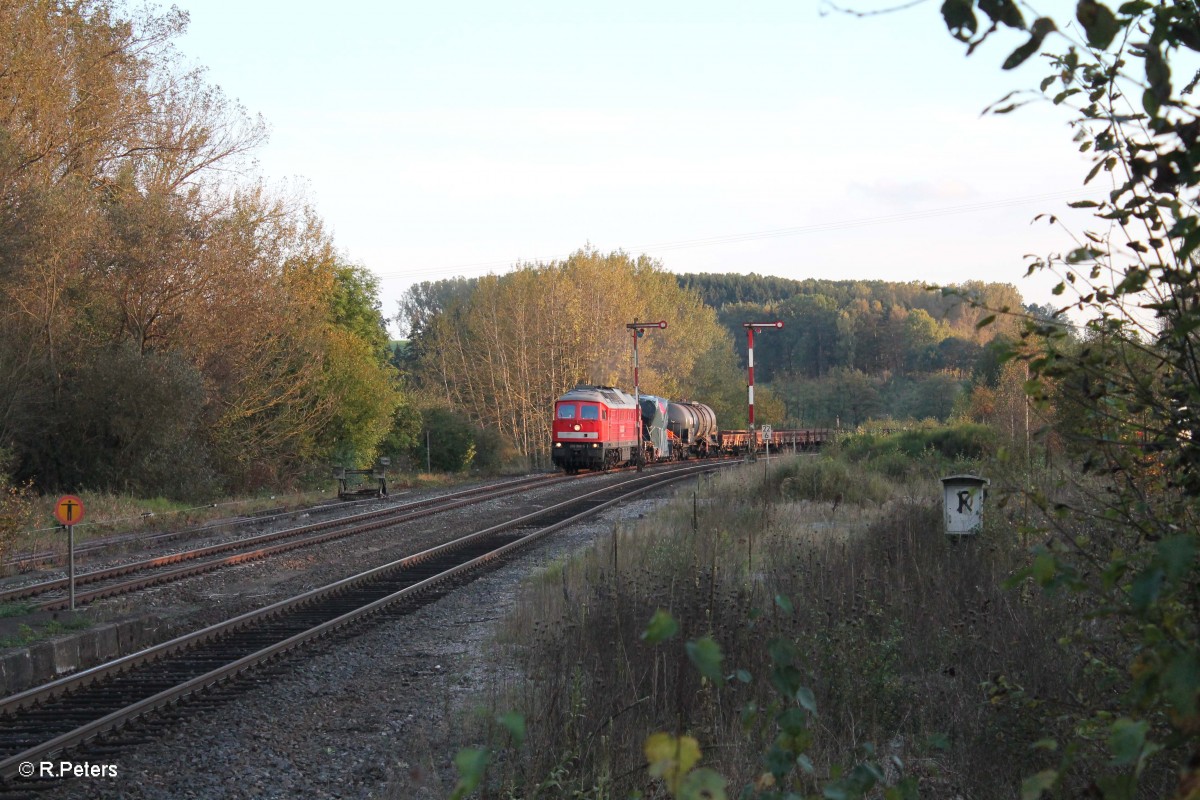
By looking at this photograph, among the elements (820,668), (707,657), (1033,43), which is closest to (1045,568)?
(707,657)

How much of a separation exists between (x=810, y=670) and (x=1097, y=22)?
199 inches

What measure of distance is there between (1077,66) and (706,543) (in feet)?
36.1

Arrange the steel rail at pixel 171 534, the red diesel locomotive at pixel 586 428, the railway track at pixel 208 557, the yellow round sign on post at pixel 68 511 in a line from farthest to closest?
the red diesel locomotive at pixel 586 428 → the steel rail at pixel 171 534 → the railway track at pixel 208 557 → the yellow round sign on post at pixel 68 511

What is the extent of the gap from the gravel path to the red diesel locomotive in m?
27.6

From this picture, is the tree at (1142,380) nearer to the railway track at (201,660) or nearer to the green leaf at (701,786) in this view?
the green leaf at (701,786)

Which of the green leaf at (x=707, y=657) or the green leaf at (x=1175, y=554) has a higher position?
the green leaf at (x=1175, y=554)

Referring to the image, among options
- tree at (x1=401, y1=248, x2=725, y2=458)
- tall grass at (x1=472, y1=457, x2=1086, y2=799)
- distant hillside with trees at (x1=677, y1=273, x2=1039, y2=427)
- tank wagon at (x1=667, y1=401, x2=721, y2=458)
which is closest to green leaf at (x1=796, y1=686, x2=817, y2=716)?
tall grass at (x1=472, y1=457, x2=1086, y2=799)

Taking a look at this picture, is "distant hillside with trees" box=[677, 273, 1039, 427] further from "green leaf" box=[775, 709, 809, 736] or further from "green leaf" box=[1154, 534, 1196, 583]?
"green leaf" box=[1154, 534, 1196, 583]

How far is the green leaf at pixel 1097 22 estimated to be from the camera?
1.96 metres

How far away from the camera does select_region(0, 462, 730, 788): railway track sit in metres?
6.85

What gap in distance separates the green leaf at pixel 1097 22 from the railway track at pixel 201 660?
6.28 meters

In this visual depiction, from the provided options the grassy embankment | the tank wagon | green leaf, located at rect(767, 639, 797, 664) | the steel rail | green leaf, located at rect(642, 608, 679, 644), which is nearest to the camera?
green leaf, located at rect(642, 608, 679, 644)

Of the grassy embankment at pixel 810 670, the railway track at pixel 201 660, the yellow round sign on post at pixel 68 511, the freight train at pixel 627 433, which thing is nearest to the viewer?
the grassy embankment at pixel 810 670

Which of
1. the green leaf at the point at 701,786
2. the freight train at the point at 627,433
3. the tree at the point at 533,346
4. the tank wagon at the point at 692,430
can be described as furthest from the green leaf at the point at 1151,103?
the tree at the point at 533,346
